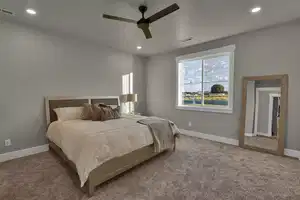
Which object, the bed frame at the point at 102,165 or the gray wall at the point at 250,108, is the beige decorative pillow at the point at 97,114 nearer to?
the bed frame at the point at 102,165

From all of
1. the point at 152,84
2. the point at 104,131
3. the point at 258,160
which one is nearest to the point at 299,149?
the point at 258,160

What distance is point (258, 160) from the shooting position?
3.03 meters

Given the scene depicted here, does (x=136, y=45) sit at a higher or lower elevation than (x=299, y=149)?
higher

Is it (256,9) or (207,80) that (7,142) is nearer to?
(207,80)

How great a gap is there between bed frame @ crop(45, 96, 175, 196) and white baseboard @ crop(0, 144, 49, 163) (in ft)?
0.55

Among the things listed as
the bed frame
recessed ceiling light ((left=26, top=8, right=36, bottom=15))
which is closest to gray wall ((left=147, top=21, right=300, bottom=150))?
the bed frame

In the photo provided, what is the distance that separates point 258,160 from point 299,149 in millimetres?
840

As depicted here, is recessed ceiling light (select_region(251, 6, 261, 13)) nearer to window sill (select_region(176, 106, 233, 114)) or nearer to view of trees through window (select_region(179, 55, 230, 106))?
view of trees through window (select_region(179, 55, 230, 106))

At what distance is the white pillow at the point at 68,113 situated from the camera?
11.3ft

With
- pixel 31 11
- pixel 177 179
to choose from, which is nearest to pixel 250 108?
pixel 177 179

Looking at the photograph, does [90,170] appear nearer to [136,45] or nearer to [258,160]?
[258,160]

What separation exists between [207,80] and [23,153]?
4755mm

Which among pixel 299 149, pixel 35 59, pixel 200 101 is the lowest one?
pixel 299 149

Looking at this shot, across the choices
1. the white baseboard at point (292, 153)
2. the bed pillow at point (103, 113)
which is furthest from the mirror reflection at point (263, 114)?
the bed pillow at point (103, 113)
